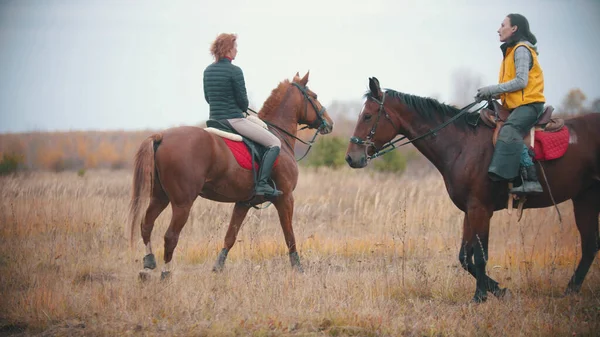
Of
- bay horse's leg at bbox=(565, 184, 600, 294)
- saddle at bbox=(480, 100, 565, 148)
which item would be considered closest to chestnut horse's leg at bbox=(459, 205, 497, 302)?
saddle at bbox=(480, 100, 565, 148)

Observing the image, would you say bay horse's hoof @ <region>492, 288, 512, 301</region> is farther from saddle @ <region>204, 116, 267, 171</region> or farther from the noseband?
the noseband

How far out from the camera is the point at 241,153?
309 inches

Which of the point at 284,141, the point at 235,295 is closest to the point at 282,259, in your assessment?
the point at 284,141

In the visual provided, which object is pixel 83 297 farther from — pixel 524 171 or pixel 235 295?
pixel 524 171

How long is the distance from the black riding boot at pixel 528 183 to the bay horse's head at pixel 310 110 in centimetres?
352

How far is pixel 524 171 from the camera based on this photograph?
6.50 metres

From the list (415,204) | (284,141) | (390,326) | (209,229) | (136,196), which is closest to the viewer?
(390,326)

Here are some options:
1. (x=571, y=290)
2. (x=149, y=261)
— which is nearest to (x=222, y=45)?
(x=149, y=261)

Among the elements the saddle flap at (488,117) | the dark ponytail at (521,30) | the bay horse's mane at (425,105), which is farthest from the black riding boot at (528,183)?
the dark ponytail at (521,30)

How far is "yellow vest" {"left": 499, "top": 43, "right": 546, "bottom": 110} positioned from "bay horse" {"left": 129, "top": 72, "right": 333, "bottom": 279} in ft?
10.8

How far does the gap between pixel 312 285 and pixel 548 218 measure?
21.7ft

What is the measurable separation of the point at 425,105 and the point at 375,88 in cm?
67

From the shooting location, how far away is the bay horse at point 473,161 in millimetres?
6590

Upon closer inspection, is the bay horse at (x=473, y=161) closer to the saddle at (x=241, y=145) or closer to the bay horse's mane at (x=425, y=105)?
the bay horse's mane at (x=425, y=105)
